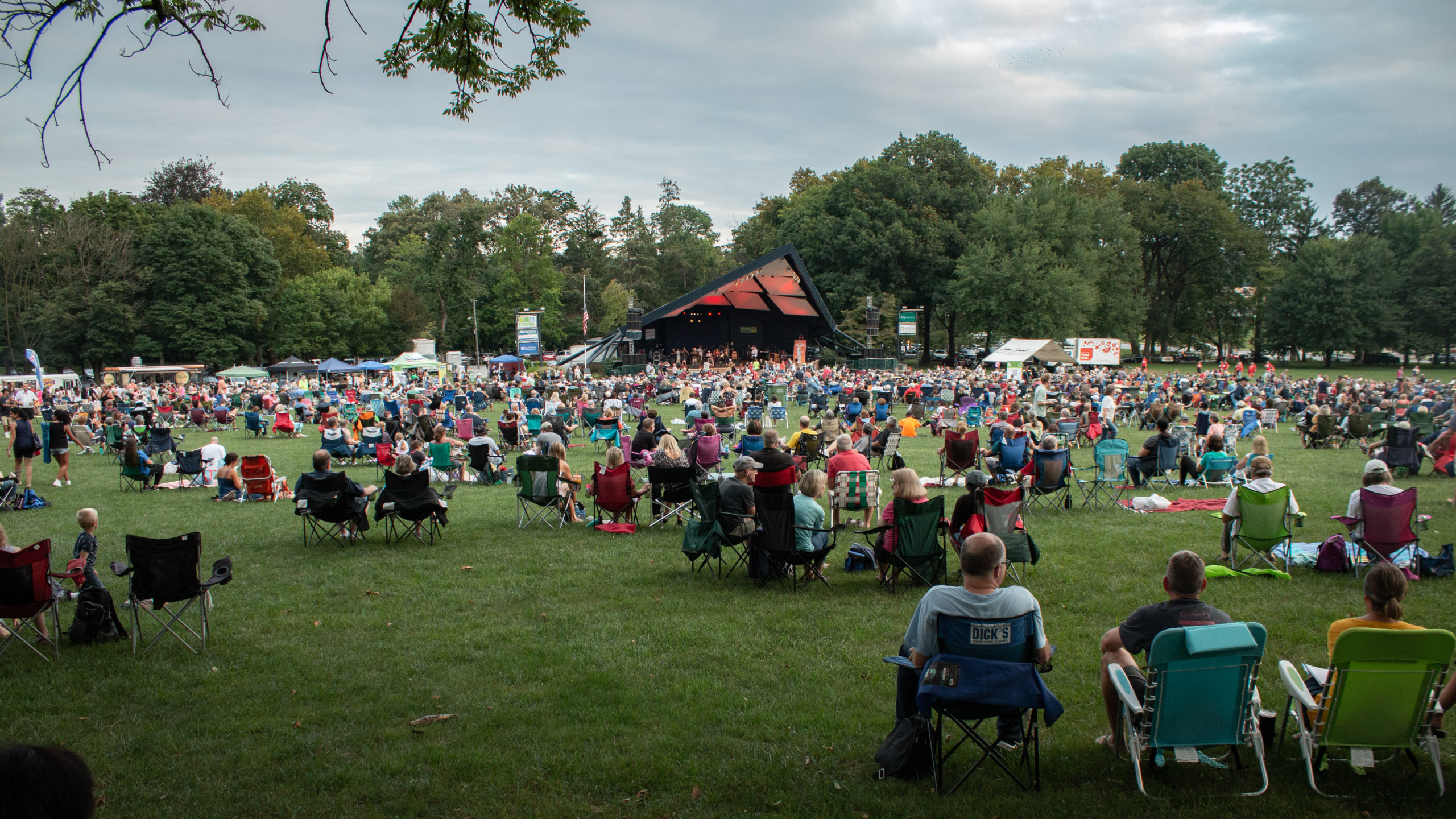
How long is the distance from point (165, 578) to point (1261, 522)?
7.68 meters

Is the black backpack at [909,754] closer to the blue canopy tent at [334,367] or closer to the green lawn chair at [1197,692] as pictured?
the green lawn chair at [1197,692]

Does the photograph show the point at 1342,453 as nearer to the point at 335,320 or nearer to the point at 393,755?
the point at 393,755

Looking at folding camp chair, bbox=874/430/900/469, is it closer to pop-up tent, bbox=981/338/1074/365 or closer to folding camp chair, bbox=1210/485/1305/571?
folding camp chair, bbox=1210/485/1305/571

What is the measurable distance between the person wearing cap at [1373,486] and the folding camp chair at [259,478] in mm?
11599

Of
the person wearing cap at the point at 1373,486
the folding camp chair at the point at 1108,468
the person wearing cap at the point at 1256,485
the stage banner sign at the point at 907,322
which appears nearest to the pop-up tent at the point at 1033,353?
the stage banner sign at the point at 907,322

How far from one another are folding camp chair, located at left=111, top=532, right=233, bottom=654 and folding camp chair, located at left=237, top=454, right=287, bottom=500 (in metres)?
5.90

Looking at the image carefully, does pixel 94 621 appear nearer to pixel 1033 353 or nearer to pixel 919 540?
pixel 919 540

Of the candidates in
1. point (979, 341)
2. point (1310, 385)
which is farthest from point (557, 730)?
point (979, 341)

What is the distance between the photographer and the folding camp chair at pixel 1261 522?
6.22m

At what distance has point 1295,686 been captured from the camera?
317 centimetres

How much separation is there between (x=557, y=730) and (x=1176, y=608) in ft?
9.11

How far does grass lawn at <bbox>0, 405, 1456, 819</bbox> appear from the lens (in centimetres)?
322

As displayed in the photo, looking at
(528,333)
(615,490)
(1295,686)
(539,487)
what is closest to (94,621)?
(539,487)

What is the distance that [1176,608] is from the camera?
3.42 metres
